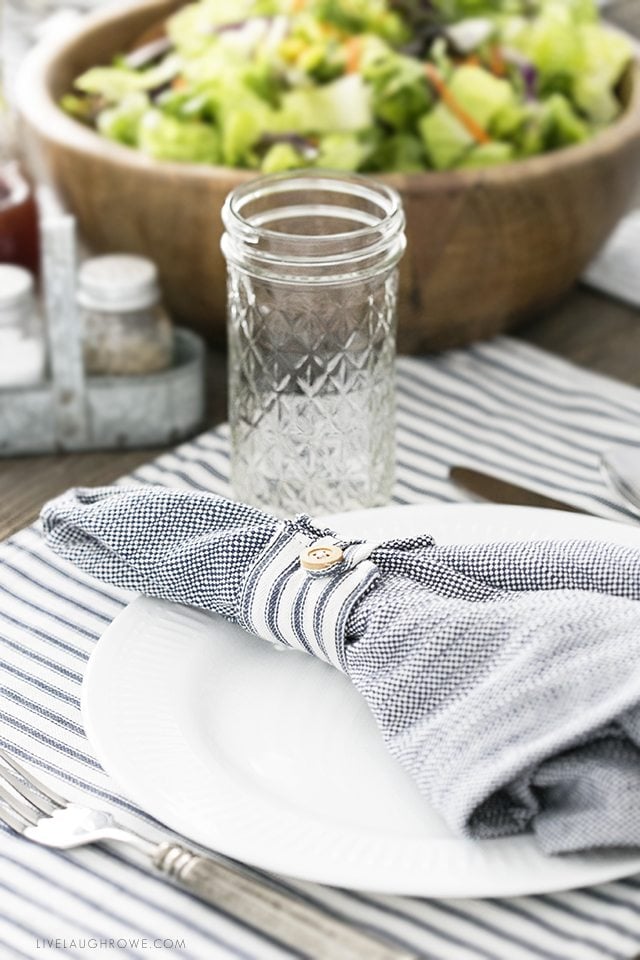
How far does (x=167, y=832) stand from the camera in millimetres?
729

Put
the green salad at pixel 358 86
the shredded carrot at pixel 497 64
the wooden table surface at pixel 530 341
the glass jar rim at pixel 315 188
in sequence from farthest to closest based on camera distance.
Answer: the shredded carrot at pixel 497 64 < the green salad at pixel 358 86 < the wooden table surface at pixel 530 341 < the glass jar rim at pixel 315 188

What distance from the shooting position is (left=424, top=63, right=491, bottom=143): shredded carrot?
1239 millimetres

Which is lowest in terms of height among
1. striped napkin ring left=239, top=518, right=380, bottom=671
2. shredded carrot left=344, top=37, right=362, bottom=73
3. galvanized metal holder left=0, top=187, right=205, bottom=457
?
galvanized metal holder left=0, top=187, right=205, bottom=457

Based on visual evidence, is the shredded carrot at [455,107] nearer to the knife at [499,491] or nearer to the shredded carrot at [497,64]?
the shredded carrot at [497,64]

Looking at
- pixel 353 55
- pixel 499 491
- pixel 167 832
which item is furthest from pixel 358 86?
pixel 167 832

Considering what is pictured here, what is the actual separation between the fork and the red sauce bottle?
0.68 m

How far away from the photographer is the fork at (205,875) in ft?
2.02

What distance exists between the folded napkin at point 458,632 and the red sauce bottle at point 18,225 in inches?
20.7

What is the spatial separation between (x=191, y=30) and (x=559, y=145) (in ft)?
1.25

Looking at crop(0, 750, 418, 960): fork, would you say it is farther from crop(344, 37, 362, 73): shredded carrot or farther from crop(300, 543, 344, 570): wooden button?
crop(344, 37, 362, 73): shredded carrot

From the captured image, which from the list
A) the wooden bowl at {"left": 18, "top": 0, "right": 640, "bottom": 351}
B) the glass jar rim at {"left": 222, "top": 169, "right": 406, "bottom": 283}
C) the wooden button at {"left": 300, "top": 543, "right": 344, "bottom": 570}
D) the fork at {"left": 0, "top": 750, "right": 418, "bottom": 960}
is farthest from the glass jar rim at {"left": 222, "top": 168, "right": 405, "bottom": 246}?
the fork at {"left": 0, "top": 750, "right": 418, "bottom": 960}

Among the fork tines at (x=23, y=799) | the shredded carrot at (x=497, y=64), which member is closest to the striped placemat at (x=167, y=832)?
the fork tines at (x=23, y=799)

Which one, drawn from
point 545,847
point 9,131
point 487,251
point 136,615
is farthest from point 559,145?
point 545,847

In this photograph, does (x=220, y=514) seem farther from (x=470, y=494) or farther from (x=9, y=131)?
(x=9, y=131)
